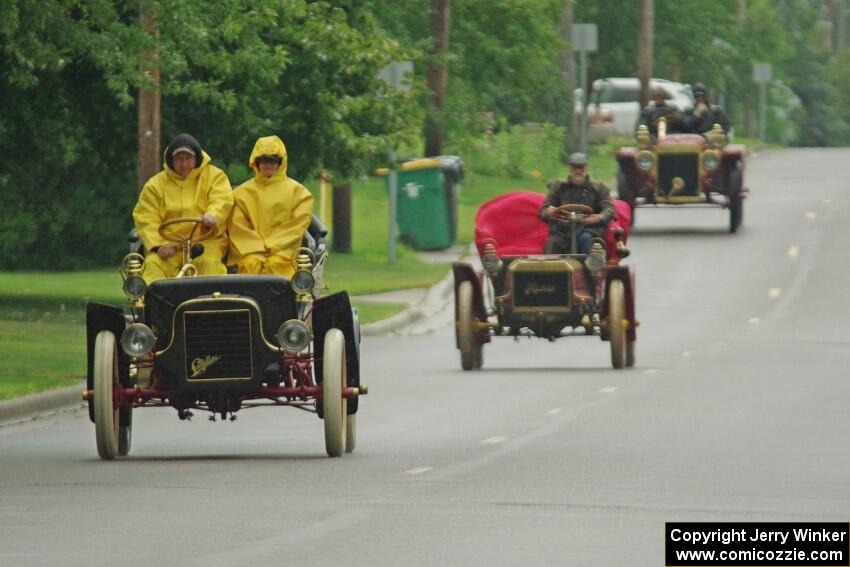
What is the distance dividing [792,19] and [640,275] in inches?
2519

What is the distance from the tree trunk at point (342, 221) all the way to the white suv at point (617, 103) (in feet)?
81.1

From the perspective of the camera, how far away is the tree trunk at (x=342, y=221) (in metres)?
39.2

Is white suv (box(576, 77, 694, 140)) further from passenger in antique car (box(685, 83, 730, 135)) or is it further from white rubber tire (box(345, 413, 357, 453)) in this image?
white rubber tire (box(345, 413, 357, 453))

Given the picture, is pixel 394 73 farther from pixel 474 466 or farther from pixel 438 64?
pixel 474 466

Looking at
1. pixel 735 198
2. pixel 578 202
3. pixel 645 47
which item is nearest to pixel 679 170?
pixel 735 198

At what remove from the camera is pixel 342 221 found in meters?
39.2

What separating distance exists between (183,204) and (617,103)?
53909mm

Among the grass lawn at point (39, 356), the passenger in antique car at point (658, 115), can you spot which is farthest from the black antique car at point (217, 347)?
the passenger in antique car at point (658, 115)

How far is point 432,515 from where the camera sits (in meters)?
12.2

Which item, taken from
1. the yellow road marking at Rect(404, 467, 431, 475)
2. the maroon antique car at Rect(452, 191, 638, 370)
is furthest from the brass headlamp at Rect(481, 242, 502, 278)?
the yellow road marking at Rect(404, 467, 431, 475)

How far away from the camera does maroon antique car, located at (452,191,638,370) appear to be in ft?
76.5

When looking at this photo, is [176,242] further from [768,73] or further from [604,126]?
[768,73]

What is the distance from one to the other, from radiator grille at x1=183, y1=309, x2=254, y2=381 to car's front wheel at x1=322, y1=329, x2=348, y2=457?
1.57 feet

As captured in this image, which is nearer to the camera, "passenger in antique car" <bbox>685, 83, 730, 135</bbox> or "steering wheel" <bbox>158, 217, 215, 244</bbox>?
"steering wheel" <bbox>158, 217, 215, 244</bbox>
